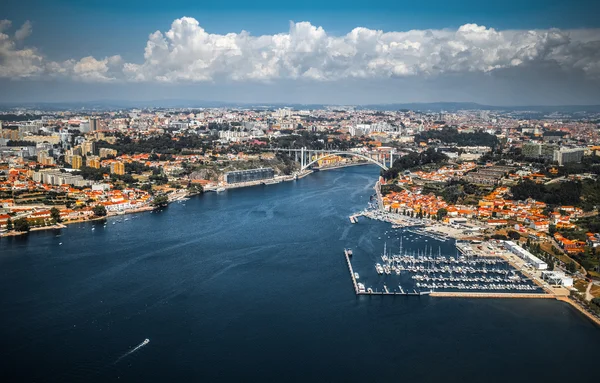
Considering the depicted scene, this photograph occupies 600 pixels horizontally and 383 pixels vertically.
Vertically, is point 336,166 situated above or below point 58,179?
below

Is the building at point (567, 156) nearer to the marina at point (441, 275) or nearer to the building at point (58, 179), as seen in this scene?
the marina at point (441, 275)

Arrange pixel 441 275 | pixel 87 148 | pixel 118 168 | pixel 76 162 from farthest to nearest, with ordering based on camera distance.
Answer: pixel 87 148, pixel 76 162, pixel 118 168, pixel 441 275

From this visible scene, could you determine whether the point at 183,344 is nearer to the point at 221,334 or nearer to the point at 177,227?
the point at 221,334

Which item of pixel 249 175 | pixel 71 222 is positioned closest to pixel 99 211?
pixel 71 222

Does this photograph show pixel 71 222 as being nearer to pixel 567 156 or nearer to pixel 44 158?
pixel 44 158

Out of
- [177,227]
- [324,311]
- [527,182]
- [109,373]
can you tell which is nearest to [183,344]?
[109,373]

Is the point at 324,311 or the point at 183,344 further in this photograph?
the point at 324,311

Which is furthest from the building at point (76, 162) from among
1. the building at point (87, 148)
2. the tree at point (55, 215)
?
the tree at point (55, 215)

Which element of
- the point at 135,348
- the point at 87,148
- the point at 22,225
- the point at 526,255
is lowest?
the point at 135,348
